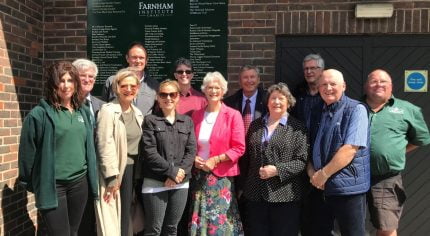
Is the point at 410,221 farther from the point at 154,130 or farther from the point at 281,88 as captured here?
the point at 154,130

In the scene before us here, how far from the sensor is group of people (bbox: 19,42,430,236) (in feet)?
10.9

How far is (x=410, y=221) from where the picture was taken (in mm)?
4883

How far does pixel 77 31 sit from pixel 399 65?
13.2 feet

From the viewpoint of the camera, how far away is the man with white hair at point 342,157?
336 cm

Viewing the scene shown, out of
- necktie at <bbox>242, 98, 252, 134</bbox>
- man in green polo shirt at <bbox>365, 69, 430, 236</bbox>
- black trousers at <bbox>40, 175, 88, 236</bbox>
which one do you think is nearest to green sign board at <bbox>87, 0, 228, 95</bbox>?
necktie at <bbox>242, 98, 252, 134</bbox>

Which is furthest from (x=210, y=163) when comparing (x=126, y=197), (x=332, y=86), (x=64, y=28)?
(x=64, y=28)

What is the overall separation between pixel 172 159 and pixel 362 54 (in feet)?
8.93

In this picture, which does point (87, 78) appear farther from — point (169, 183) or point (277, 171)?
point (277, 171)

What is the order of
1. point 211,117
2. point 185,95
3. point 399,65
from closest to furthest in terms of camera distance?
point 211,117 < point 185,95 < point 399,65

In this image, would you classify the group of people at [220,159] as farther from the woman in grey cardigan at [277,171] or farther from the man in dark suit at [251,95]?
the man in dark suit at [251,95]

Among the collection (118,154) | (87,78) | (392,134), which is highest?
(87,78)

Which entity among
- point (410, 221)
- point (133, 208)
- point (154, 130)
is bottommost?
point (410, 221)

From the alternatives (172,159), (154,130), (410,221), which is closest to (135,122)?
Answer: (154,130)

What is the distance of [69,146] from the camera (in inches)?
129
